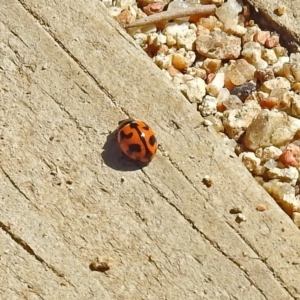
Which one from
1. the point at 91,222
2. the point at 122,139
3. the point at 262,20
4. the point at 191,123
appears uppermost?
the point at 262,20

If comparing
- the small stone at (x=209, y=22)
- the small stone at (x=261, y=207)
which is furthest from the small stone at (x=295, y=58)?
the small stone at (x=261, y=207)

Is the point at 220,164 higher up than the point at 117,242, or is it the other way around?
the point at 220,164

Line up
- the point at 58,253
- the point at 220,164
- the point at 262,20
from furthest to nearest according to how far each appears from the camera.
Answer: the point at 262,20
the point at 220,164
the point at 58,253

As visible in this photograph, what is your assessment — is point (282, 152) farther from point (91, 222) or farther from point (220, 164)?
point (91, 222)

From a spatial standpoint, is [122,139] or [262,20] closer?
[122,139]

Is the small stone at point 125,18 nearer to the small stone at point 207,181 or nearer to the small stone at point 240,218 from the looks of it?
the small stone at point 207,181

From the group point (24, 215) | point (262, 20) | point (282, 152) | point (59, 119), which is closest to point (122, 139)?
point (59, 119)
